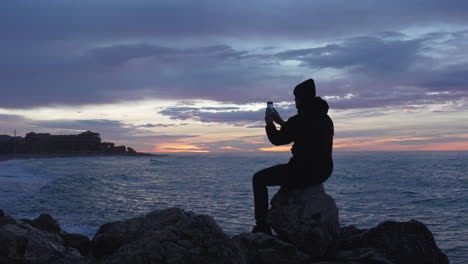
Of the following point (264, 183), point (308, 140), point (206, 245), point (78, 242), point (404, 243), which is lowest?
point (78, 242)

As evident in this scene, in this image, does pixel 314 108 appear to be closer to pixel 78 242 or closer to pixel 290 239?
pixel 290 239

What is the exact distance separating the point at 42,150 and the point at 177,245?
472 feet

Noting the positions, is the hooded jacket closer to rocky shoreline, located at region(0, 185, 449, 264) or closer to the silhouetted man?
the silhouetted man

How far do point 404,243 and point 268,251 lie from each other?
1998 millimetres

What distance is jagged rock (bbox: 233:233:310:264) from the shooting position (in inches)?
207

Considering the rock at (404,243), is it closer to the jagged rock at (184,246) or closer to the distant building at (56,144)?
the jagged rock at (184,246)

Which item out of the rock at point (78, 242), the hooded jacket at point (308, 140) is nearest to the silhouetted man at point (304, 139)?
the hooded jacket at point (308, 140)

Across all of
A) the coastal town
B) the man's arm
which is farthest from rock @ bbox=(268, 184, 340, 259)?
the coastal town

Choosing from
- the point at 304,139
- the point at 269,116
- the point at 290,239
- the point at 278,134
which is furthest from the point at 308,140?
the point at 290,239

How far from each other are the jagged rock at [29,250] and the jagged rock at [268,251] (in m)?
2.23

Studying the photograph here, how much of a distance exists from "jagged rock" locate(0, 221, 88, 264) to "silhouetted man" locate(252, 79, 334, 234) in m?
3.05

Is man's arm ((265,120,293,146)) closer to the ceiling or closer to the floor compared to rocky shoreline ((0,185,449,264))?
closer to the ceiling

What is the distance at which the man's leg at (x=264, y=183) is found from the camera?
5801mm

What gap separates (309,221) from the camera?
5641 mm
